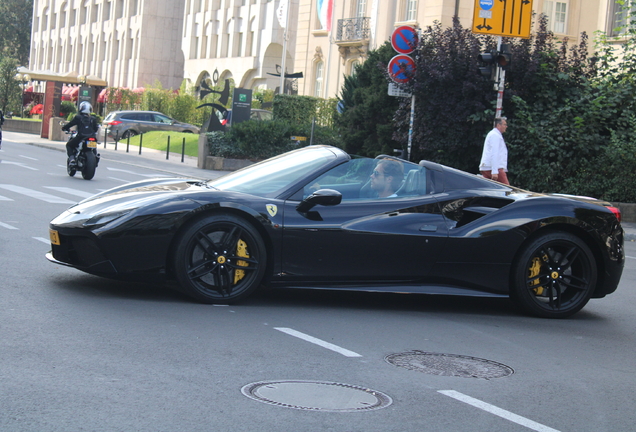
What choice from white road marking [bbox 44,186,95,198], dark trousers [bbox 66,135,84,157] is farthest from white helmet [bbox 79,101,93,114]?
white road marking [bbox 44,186,95,198]

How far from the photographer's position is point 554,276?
7418 mm

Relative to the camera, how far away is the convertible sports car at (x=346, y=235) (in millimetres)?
6629

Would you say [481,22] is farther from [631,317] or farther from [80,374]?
[80,374]

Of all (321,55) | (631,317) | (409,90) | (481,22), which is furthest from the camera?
(321,55)

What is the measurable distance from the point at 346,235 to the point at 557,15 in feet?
118

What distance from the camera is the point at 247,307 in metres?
6.76

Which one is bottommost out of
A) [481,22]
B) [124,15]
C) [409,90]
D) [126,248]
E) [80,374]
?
[80,374]

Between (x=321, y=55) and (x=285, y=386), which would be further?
(x=321, y=55)

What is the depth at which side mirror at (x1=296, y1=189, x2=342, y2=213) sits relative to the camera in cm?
680

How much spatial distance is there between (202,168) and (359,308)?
72.5ft

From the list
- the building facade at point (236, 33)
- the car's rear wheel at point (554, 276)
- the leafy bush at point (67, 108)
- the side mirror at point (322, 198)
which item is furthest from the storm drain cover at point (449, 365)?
the leafy bush at point (67, 108)

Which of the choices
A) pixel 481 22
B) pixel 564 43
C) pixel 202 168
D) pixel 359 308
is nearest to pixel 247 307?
pixel 359 308

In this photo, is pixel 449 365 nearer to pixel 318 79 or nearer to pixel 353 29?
pixel 353 29

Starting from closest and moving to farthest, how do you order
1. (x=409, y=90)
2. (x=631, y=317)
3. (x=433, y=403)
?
1. (x=433, y=403)
2. (x=631, y=317)
3. (x=409, y=90)
